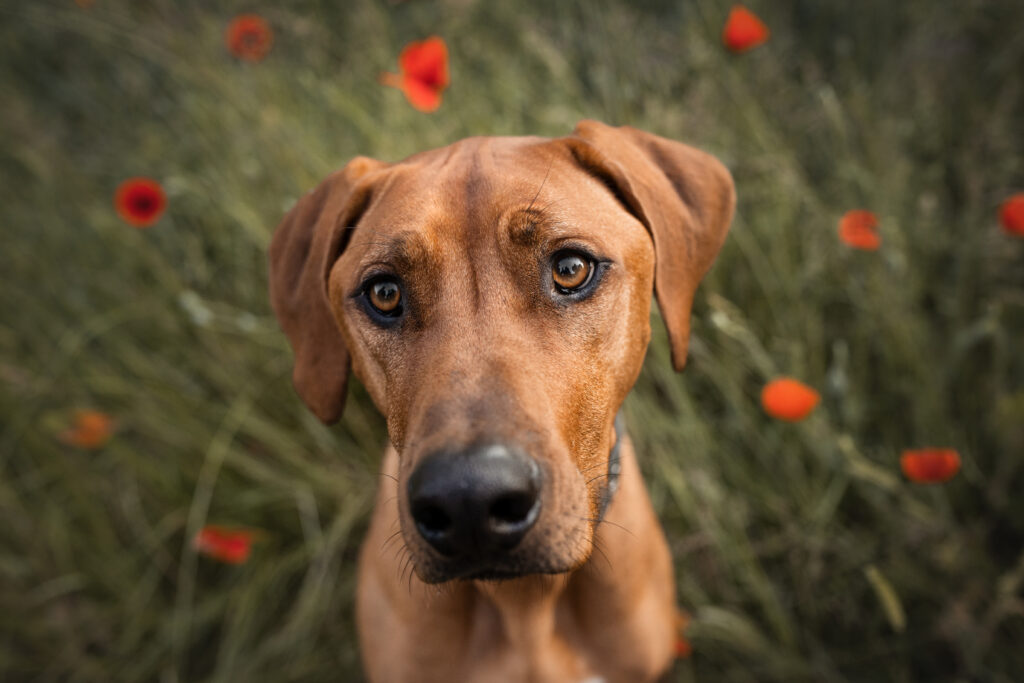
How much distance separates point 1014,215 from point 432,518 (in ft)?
7.36

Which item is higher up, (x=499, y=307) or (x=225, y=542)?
(x=499, y=307)

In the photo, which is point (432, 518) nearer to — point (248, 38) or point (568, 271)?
point (568, 271)

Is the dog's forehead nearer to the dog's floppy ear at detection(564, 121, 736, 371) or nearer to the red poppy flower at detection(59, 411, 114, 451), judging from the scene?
the dog's floppy ear at detection(564, 121, 736, 371)

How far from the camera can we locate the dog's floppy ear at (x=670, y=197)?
77.8 inches

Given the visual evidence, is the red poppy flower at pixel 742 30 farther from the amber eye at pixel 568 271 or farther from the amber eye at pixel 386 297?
the amber eye at pixel 386 297

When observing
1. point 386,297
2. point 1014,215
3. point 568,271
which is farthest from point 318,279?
point 1014,215

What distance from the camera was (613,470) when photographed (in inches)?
80.7

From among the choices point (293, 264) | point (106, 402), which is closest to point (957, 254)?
point (293, 264)

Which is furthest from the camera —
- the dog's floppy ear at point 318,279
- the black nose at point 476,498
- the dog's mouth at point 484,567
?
the dog's floppy ear at point 318,279

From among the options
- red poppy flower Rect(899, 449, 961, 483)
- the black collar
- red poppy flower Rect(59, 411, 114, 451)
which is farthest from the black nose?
red poppy flower Rect(59, 411, 114, 451)

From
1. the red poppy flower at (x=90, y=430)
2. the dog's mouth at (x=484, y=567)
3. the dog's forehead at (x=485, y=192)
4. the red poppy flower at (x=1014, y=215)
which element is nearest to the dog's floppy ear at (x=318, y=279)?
the dog's forehead at (x=485, y=192)

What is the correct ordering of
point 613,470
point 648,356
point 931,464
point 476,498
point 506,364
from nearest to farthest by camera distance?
point 476,498, point 506,364, point 613,470, point 931,464, point 648,356

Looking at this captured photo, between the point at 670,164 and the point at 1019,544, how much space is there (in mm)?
2144

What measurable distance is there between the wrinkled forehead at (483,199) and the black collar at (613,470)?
66 cm
